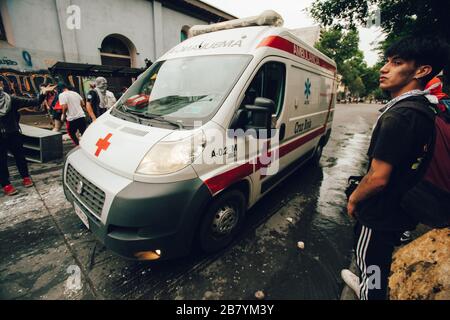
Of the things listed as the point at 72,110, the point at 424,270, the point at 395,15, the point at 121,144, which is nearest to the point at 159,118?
the point at 121,144

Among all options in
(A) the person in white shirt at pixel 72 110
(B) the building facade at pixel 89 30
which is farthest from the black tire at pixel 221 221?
(B) the building facade at pixel 89 30

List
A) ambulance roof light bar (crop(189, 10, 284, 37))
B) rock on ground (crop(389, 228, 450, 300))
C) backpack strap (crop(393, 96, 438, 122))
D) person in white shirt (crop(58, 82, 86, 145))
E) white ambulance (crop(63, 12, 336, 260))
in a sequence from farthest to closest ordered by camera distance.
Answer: person in white shirt (crop(58, 82, 86, 145)), ambulance roof light bar (crop(189, 10, 284, 37)), white ambulance (crop(63, 12, 336, 260)), rock on ground (crop(389, 228, 450, 300)), backpack strap (crop(393, 96, 438, 122))

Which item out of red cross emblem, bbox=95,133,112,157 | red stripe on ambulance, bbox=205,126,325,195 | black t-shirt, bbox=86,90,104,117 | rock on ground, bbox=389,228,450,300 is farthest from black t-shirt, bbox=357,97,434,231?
black t-shirt, bbox=86,90,104,117

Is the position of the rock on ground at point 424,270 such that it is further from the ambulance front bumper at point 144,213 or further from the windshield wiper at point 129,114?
the windshield wiper at point 129,114

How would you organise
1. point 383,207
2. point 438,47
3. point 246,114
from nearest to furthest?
1. point 438,47
2. point 383,207
3. point 246,114

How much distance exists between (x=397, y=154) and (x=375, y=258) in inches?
33.5

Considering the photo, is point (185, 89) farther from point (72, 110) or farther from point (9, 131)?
point (72, 110)

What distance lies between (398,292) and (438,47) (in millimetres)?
1952

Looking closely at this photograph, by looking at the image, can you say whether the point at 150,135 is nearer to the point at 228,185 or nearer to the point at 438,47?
the point at 228,185

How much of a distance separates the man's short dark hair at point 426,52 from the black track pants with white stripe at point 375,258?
1090 mm

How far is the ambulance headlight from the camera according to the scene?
1.86 metres

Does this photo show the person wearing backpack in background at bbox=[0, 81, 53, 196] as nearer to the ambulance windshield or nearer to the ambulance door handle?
the ambulance windshield

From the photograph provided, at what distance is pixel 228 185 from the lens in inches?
89.0

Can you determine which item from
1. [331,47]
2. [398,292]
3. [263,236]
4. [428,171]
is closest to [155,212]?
[263,236]
